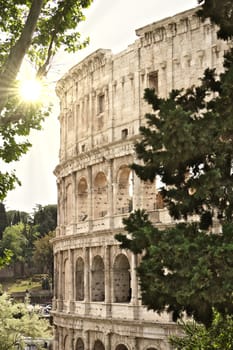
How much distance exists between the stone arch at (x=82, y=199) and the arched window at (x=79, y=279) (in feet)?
6.90

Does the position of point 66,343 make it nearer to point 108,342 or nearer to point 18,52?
point 108,342

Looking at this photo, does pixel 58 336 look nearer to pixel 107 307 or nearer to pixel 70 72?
pixel 107 307

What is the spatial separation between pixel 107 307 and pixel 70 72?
11814 millimetres

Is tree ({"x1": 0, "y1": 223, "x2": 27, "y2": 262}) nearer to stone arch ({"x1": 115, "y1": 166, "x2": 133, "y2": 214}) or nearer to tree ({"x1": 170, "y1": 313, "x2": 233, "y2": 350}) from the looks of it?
stone arch ({"x1": 115, "y1": 166, "x2": 133, "y2": 214})

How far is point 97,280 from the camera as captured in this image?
32.8m

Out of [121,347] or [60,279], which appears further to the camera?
[60,279]

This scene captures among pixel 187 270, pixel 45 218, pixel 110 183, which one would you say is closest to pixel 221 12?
pixel 187 270

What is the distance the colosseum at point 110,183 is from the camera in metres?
29.1

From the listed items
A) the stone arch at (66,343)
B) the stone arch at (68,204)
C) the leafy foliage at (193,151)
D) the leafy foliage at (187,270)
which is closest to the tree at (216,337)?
the leafy foliage at (187,270)

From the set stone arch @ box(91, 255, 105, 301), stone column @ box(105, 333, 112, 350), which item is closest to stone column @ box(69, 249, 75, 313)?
Result: stone arch @ box(91, 255, 105, 301)

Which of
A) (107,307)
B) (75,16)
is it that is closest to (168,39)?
(107,307)

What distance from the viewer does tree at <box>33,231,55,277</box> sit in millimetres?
81188

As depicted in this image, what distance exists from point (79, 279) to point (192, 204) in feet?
71.6

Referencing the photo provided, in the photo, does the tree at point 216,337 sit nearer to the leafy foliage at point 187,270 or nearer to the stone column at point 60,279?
the leafy foliage at point 187,270
